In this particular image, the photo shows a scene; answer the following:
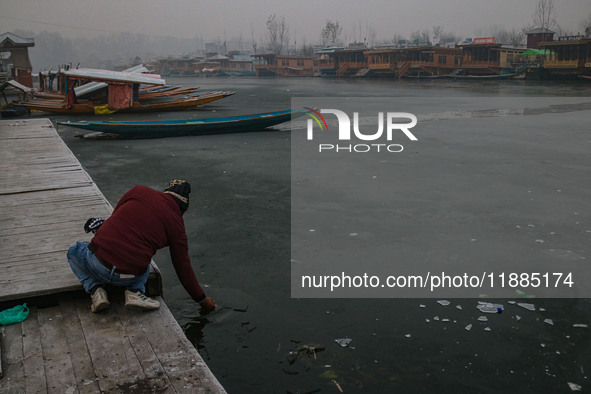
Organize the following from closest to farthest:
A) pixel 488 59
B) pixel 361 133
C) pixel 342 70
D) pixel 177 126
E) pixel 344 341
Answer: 1. pixel 344 341
2. pixel 177 126
3. pixel 361 133
4. pixel 488 59
5. pixel 342 70

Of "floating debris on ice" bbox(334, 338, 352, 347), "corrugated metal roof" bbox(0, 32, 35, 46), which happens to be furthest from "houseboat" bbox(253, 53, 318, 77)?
"floating debris on ice" bbox(334, 338, 352, 347)

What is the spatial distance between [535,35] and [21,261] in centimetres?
7438

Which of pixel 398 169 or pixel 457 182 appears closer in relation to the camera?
pixel 457 182

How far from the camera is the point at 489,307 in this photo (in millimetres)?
4477

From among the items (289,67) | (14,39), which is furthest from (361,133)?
(289,67)

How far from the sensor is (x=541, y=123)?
17.0m

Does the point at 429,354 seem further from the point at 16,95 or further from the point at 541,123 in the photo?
the point at 16,95

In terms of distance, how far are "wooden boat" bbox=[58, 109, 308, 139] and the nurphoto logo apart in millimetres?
1570

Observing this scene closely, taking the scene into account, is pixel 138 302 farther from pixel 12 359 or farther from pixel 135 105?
pixel 135 105

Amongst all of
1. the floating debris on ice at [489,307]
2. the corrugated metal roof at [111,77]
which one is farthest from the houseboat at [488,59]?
the floating debris on ice at [489,307]

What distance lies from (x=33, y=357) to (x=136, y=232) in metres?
0.99

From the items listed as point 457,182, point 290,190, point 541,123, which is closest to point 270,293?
point 290,190

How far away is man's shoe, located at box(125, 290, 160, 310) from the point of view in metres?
3.52

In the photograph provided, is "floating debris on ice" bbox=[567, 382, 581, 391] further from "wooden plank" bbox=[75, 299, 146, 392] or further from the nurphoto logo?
the nurphoto logo
